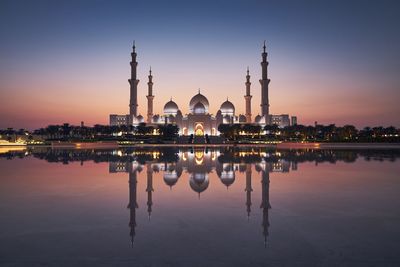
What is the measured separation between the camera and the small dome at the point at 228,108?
66.4 m

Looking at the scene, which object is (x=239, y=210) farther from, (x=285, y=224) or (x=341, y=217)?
(x=341, y=217)

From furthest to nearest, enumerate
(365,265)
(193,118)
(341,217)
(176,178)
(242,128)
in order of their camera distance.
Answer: (193,118)
(242,128)
(176,178)
(341,217)
(365,265)

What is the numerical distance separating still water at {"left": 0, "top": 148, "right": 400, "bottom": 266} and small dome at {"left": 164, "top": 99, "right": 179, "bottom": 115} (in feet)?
191

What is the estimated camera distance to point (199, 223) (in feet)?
15.5

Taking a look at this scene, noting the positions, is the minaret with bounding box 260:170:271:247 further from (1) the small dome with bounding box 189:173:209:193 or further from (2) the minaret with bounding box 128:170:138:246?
(2) the minaret with bounding box 128:170:138:246

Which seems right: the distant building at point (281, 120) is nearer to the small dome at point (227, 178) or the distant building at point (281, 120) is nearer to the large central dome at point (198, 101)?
the large central dome at point (198, 101)

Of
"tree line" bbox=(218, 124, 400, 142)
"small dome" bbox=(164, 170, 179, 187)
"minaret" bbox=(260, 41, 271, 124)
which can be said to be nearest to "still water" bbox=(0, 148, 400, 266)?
"small dome" bbox=(164, 170, 179, 187)

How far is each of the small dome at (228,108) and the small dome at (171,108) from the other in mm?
8864

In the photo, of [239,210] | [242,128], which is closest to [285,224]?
[239,210]

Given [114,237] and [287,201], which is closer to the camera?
[114,237]

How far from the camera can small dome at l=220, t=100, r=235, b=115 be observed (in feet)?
218

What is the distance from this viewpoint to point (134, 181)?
8.60 metres

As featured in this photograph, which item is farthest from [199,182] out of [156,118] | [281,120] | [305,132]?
[281,120]

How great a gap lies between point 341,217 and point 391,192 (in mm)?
2735
